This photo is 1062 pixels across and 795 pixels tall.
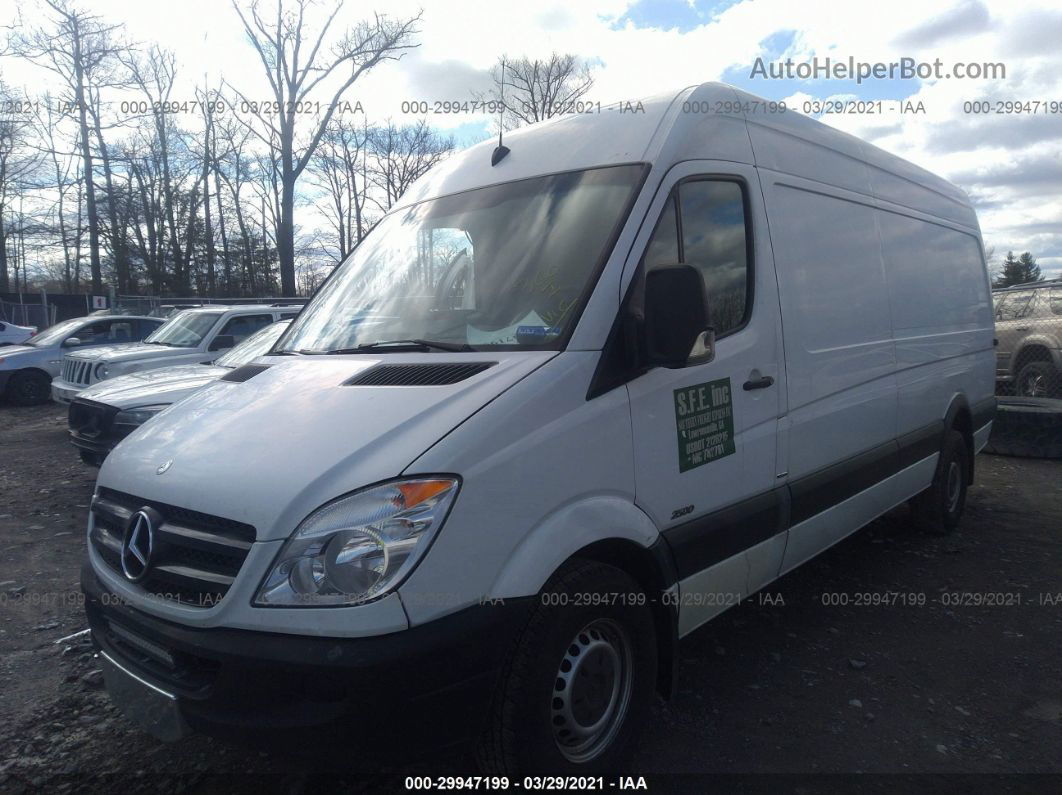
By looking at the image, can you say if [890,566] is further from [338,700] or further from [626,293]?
[338,700]

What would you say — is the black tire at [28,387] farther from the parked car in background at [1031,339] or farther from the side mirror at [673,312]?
the parked car in background at [1031,339]

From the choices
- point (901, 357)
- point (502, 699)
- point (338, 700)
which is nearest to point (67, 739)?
point (338, 700)

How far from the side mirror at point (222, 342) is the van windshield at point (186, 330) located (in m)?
0.18

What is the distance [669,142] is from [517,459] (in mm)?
1546

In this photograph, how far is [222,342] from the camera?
9.90m

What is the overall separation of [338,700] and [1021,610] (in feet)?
13.8

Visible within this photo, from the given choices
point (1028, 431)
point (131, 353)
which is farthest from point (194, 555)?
point (1028, 431)

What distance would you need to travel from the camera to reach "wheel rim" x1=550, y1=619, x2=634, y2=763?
8.35 ft

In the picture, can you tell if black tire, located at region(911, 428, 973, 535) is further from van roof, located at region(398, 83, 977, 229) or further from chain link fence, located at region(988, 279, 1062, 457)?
chain link fence, located at region(988, 279, 1062, 457)

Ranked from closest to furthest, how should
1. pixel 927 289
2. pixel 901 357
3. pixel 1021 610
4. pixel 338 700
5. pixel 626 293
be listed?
pixel 338 700, pixel 626 293, pixel 1021 610, pixel 901 357, pixel 927 289

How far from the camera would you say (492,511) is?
2.28 metres

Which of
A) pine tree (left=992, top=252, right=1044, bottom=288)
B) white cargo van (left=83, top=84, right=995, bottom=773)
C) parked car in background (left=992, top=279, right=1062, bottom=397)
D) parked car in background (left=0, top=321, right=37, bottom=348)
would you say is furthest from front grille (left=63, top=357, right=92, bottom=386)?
pine tree (left=992, top=252, right=1044, bottom=288)

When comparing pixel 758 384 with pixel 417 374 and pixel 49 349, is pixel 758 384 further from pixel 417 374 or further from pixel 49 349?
pixel 49 349

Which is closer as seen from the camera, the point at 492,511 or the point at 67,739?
the point at 492,511
